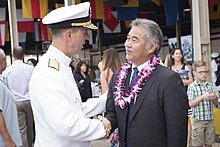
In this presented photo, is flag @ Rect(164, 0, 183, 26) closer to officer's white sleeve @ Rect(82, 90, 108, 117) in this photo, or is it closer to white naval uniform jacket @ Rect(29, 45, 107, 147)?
officer's white sleeve @ Rect(82, 90, 108, 117)

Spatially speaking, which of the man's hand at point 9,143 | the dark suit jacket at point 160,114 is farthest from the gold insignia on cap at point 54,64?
the man's hand at point 9,143

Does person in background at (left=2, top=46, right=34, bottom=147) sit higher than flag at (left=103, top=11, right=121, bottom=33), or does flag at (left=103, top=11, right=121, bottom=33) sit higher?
flag at (left=103, top=11, right=121, bottom=33)

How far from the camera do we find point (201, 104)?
5.34 m

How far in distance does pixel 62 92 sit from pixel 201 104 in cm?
334

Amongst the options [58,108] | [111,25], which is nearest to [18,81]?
[58,108]

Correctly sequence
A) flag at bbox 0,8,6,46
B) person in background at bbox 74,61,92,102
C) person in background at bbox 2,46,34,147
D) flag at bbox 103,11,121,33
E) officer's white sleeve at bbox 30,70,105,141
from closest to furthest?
officer's white sleeve at bbox 30,70,105,141 < person in background at bbox 2,46,34,147 < person in background at bbox 74,61,92,102 < flag at bbox 0,8,6,46 < flag at bbox 103,11,121,33

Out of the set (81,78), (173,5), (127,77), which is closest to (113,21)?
(173,5)

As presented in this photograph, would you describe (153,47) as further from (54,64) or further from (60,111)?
(60,111)

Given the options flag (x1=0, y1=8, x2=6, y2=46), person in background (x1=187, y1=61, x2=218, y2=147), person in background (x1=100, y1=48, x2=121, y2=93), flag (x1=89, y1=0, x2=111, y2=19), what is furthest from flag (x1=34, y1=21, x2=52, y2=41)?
person in background (x1=187, y1=61, x2=218, y2=147)

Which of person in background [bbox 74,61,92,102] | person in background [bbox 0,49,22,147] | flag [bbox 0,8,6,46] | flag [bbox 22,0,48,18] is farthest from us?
flag [bbox 0,8,6,46]

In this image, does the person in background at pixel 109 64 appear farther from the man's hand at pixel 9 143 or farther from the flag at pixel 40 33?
the flag at pixel 40 33

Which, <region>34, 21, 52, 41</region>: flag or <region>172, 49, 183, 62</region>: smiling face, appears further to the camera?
<region>34, 21, 52, 41</region>: flag

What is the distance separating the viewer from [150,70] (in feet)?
8.68

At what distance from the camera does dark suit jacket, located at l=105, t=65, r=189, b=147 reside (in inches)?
98.8
